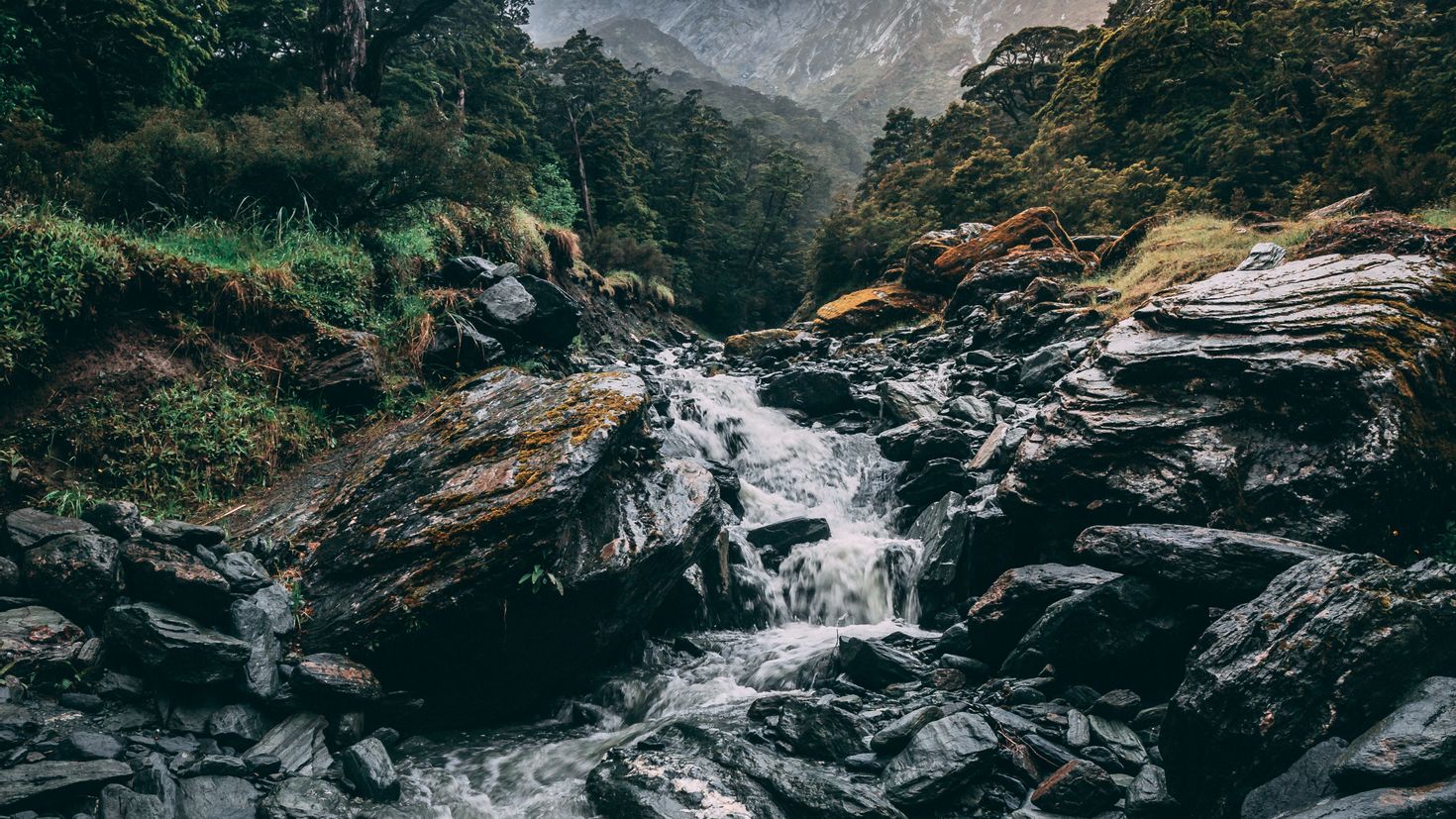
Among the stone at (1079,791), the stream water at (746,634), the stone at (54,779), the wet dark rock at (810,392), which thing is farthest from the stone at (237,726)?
the wet dark rock at (810,392)

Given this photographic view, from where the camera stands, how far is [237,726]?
4094 millimetres

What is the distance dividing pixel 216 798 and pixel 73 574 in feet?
6.32

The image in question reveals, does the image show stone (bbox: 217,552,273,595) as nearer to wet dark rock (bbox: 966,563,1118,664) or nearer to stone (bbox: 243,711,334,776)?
stone (bbox: 243,711,334,776)

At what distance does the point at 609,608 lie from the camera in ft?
19.0

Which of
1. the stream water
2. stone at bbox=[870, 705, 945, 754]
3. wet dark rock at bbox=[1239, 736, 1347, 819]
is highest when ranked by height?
wet dark rock at bbox=[1239, 736, 1347, 819]

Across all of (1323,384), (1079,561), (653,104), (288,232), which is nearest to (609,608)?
(1079,561)

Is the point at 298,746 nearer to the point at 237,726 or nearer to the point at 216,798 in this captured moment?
the point at 237,726

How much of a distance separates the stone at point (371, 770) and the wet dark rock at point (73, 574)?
1990 millimetres

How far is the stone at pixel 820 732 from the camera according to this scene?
4.33 m

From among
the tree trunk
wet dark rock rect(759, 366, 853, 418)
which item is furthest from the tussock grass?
the tree trunk

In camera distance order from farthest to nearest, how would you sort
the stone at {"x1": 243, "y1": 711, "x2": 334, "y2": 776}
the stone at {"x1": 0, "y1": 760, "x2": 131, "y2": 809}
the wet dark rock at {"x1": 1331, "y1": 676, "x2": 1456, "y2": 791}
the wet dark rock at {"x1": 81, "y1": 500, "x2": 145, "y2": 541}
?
the wet dark rock at {"x1": 81, "y1": 500, "x2": 145, "y2": 541} → the stone at {"x1": 243, "y1": 711, "x2": 334, "y2": 776} → the stone at {"x1": 0, "y1": 760, "x2": 131, "y2": 809} → the wet dark rock at {"x1": 1331, "y1": 676, "x2": 1456, "y2": 791}

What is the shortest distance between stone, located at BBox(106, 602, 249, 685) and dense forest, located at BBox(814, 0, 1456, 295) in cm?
1972

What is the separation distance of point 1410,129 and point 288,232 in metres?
22.7

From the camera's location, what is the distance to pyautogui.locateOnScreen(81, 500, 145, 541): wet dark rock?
4551 millimetres
